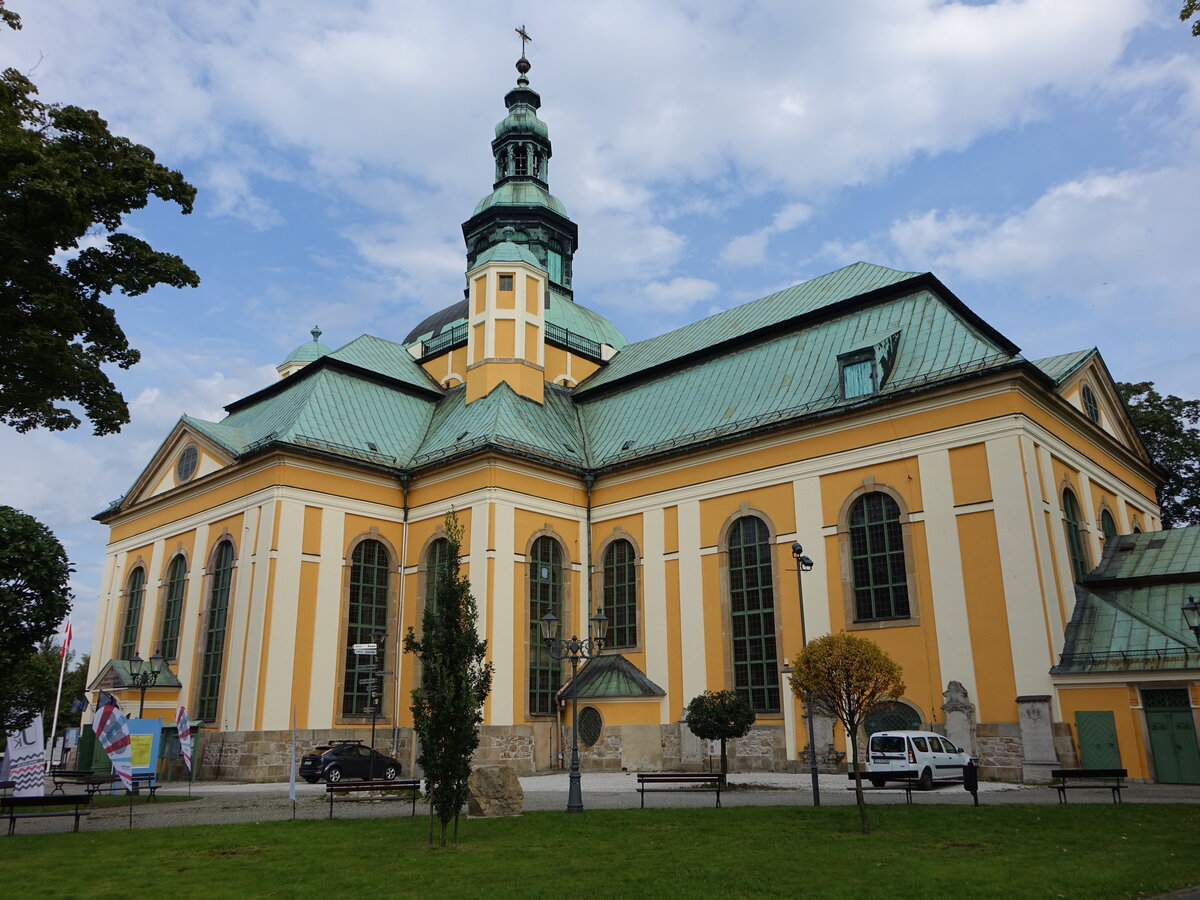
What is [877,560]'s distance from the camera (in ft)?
85.9

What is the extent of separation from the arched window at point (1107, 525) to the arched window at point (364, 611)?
79.6 feet

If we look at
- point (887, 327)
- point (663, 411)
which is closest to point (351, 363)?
point (663, 411)

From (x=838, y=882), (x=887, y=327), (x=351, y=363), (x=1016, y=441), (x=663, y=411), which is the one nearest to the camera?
(x=838, y=882)

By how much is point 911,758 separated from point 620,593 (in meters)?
13.4

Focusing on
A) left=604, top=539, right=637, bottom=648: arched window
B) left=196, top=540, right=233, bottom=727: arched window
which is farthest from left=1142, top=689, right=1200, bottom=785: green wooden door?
left=196, top=540, right=233, bottom=727: arched window

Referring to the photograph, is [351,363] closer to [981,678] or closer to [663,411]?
[663,411]

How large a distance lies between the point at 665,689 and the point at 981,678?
10.3 metres

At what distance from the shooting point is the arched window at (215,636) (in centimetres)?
3006

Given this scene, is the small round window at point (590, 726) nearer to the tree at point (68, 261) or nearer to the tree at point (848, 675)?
the tree at point (848, 675)

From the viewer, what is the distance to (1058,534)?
24766mm

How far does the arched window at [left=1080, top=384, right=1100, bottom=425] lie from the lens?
1177 inches

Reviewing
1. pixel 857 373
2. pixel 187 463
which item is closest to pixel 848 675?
pixel 857 373

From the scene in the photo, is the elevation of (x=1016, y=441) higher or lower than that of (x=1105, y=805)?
higher

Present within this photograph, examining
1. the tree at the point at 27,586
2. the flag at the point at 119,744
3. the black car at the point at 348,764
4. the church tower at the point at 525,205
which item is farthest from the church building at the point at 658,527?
the tree at the point at 27,586
